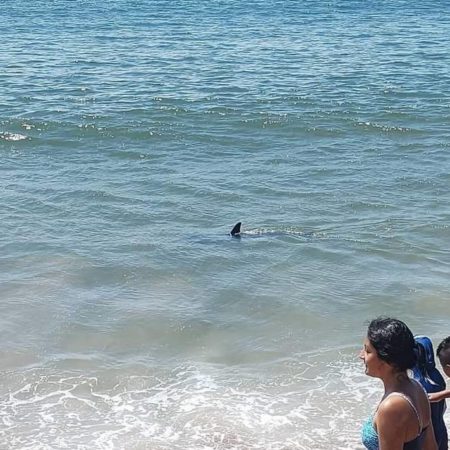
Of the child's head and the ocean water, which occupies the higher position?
the child's head

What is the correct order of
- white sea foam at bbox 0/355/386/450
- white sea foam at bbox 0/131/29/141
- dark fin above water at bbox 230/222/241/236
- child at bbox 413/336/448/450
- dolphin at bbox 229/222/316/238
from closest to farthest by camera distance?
1. child at bbox 413/336/448/450
2. white sea foam at bbox 0/355/386/450
3. dark fin above water at bbox 230/222/241/236
4. dolphin at bbox 229/222/316/238
5. white sea foam at bbox 0/131/29/141

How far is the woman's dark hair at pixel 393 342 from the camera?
13.9 ft

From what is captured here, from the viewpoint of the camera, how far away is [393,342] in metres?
4.24

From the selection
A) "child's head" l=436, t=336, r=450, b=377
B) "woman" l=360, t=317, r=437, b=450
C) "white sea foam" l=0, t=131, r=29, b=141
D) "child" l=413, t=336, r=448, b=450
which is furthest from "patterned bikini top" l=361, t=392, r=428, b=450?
"white sea foam" l=0, t=131, r=29, b=141

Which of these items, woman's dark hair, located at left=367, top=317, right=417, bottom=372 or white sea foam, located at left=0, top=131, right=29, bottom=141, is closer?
woman's dark hair, located at left=367, top=317, right=417, bottom=372

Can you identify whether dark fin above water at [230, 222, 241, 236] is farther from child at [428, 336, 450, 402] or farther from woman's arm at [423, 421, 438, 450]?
woman's arm at [423, 421, 438, 450]

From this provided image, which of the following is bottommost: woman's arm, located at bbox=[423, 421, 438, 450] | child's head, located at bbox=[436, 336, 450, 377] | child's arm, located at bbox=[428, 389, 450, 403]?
woman's arm, located at bbox=[423, 421, 438, 450]

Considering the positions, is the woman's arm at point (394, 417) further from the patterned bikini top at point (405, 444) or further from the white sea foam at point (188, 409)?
the white sea foam at point (188, 409)

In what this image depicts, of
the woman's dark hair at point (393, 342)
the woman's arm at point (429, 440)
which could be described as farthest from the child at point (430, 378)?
the woman's dark hair at point (393, 342)

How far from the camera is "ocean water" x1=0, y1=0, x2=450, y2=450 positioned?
309 inches

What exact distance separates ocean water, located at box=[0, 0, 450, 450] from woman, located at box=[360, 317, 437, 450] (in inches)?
116

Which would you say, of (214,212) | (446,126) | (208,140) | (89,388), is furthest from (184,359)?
(446,126)

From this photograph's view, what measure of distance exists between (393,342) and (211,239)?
7.82 m

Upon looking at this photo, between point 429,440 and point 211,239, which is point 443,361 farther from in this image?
point 211,239
